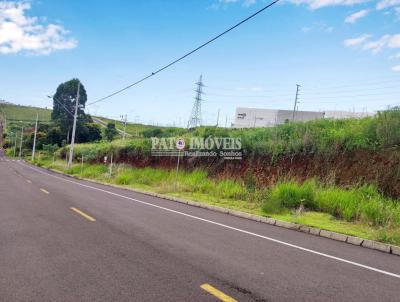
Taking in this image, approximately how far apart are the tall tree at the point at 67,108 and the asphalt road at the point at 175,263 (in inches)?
3388

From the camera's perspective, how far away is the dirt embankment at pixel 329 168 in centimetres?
1314

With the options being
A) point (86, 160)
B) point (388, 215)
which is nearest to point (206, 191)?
point (388, 215)

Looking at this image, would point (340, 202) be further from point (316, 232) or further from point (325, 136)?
point (325, 136)

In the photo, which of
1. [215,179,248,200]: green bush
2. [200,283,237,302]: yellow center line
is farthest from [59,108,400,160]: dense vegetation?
[200,283,237,302]: yellow center line

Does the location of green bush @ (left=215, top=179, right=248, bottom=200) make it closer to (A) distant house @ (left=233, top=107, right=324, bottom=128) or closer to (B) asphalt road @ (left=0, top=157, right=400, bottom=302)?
(B) asphalt road @ (left=0, top=157, right=400, bottom=302)

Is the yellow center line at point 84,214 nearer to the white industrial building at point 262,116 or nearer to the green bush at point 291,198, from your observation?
the green bush at point 291,198

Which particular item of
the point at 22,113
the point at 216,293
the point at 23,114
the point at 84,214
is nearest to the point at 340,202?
the point at 84,214

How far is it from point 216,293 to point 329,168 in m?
12.1

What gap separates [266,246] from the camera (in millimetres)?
7832

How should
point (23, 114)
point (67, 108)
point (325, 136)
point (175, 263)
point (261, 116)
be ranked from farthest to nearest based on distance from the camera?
point (23, 114)
point (67, 108)
point (261, 116)
point (325, 136)
point (175, 263)

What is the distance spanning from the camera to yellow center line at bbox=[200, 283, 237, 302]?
4574 millimetres

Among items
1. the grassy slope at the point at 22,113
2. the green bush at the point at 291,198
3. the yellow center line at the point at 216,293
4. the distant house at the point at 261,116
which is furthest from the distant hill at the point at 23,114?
the yellow center line at the point at 216,293

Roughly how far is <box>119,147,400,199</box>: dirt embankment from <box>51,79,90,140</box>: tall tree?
76.4 meters

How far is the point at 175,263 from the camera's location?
238 inches
